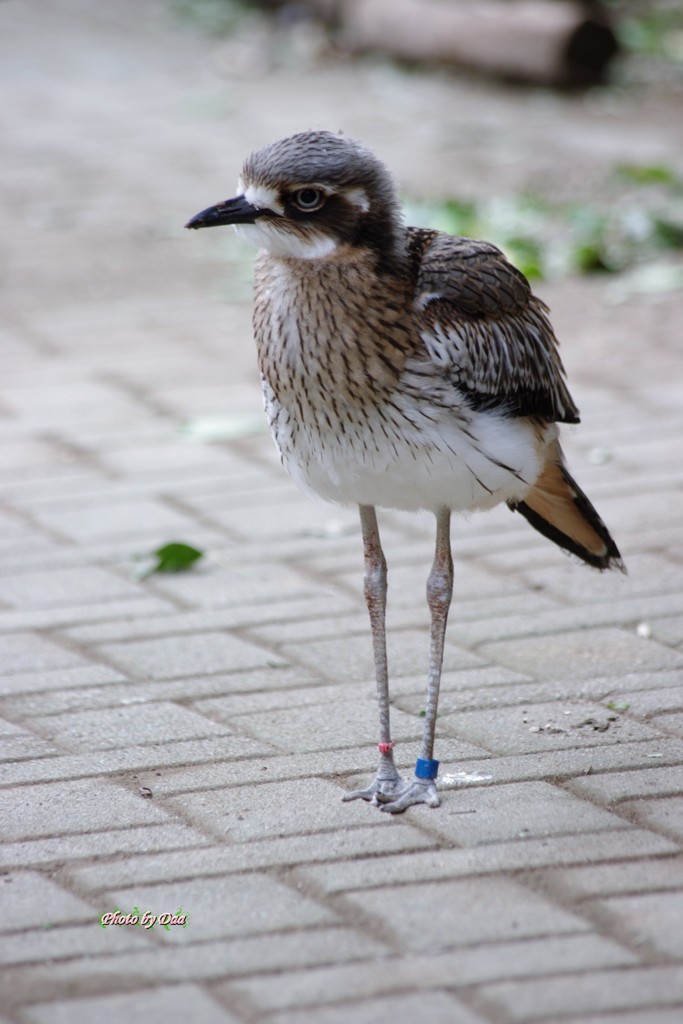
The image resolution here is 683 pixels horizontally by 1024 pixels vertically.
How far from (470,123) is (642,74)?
218cm

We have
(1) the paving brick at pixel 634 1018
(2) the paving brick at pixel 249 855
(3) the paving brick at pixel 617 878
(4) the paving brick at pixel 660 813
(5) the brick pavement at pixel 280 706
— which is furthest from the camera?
(4) the paving brick at pixel 660 813

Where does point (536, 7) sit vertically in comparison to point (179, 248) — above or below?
above

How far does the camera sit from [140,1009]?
2.67 meters

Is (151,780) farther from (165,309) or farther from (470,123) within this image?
(470,123)

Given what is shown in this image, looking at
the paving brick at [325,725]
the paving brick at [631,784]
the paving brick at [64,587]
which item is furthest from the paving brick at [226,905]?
the paving brick at [64,587]

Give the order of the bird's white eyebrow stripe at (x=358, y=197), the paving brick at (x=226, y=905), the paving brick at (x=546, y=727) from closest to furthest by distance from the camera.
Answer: the paving brick at (x=226, y=905) < the bird's white eyebrow stripe at (x=358, y=197) < the paving brick at (x=546, y=727)

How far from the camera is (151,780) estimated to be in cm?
364

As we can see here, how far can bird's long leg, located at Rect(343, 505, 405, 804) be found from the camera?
351cm

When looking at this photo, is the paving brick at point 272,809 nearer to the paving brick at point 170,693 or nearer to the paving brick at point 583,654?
the paving brick at point 170,693

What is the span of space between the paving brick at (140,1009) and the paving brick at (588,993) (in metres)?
0.47

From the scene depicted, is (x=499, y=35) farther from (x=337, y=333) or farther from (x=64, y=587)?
(x=337, y=333)

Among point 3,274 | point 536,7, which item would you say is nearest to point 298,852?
point 3,274

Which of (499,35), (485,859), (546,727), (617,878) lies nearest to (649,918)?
(617,878)

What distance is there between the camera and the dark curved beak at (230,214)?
3.37 meters
